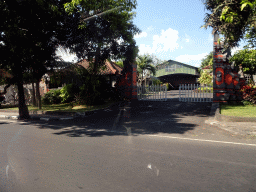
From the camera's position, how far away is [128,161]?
4980mm

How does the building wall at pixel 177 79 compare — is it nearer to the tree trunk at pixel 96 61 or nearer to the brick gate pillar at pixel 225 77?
the tree trunk at pixel 96 61

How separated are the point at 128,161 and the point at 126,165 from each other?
0.85 feet

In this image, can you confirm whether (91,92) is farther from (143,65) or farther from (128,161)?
(143,65)

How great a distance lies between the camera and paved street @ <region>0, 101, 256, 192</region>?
12.6 feet

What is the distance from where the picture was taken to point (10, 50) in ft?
38.9

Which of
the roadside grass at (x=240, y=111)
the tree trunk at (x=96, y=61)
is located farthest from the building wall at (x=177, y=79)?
the roadside grass at (x=240, y=111)

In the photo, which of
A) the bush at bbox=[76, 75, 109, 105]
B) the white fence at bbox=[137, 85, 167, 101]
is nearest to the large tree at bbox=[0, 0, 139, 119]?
the bush at bbox=[76, 75, 109, 105]

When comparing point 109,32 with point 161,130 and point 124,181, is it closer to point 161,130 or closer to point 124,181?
point 161,130

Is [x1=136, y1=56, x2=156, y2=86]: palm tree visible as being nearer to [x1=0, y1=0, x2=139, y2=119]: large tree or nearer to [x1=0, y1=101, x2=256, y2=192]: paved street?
[x1=0, y1=0, x2=139, y2=119]: large tree

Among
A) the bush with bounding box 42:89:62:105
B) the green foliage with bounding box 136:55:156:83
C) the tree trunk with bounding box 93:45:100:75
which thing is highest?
the green foliage with bounding box 136:55:156:83

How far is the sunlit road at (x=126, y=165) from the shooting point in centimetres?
379

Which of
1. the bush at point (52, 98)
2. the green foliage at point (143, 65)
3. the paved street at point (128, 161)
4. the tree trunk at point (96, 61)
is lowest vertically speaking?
the paved street at point (128, 161)

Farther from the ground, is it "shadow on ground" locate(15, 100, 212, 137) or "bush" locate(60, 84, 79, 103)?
"bush" locate(60, 84, 79, 103)

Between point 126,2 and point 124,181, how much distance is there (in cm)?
1378
